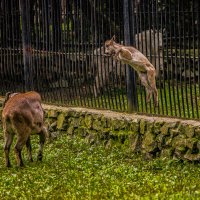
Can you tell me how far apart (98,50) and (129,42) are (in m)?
1.02

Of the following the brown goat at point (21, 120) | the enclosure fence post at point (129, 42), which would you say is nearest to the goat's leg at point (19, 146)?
the brown goat at point (21, 120)

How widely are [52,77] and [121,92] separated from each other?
2401 millimetres

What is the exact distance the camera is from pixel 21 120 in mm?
12742

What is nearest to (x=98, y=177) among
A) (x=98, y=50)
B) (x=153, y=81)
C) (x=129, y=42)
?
(x=153, y=81)

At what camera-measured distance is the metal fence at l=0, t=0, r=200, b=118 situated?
1257cm

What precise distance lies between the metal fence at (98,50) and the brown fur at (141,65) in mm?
150

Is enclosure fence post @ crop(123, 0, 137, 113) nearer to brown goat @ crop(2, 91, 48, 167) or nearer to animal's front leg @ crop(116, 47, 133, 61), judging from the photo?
animal's front leg @ crop(116, 47, 133, 61)

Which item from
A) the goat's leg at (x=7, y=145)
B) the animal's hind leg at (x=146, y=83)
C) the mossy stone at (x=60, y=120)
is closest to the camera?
the goat's leg at (x=7, y=145)

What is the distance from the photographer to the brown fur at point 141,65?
13.1 meters

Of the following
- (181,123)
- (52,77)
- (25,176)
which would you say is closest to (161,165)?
(181,123)

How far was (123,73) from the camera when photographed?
14.1 m

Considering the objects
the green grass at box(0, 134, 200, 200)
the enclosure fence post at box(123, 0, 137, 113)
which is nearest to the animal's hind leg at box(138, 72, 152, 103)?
the enclosure fence post at box(123, 0, 137, 113)

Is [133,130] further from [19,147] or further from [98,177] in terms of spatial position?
[98,177]

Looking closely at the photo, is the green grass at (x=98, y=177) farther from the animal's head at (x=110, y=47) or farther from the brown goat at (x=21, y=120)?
the animal's head at (x=110, y=47)
